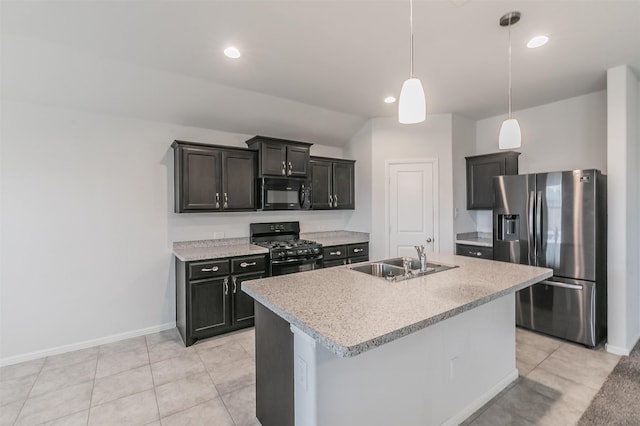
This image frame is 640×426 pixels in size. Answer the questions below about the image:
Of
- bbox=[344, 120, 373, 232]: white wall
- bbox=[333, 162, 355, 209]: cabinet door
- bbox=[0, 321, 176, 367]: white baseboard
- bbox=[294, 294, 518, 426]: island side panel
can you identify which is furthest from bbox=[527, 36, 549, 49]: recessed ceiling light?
bbox=[0, 321, 176, 367]: white baseboard

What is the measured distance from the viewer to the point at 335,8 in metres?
2.08

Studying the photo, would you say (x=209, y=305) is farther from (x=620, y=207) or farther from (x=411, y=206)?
(x=620, y=207)

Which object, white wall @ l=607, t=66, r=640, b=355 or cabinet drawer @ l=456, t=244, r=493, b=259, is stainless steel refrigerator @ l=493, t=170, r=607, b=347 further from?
cabinet drawer @ l=456, t=244, r=493, b=259

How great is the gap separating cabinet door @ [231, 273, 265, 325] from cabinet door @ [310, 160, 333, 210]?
153 centimetres

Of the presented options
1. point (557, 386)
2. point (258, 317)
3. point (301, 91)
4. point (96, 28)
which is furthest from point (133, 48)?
point (557, 386)

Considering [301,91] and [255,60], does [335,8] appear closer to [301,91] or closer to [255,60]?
[255,60]

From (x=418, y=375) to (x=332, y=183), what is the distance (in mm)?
3286

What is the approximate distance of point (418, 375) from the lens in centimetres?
179

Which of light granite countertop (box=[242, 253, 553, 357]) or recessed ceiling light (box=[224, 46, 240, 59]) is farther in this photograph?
recessed ceiling light (box=[224, 46, 240, 59])

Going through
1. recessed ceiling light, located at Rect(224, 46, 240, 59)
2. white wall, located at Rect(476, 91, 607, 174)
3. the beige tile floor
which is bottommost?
the beige tile floor

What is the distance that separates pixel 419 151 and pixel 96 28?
3.90 meters

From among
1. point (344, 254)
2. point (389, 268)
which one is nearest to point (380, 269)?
point (389, 268)

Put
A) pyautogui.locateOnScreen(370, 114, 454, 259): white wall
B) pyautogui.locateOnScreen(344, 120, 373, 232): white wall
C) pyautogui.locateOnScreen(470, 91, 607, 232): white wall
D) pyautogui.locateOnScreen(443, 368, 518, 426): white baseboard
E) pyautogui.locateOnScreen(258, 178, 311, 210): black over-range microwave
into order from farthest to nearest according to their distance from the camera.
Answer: pyautogui.locateOnScreen(344, 120, 373, 232): white wall
pyautogui.locateOnScreen(370, 114, 454, 259): white wall
pyautogui.locateOnScreen(258, 178, 311, 210): black over-range microwave
pyautogui.locateOnScreen(470, 91, 607, 232): white wall
pyautogui.locateOnScreen(443, 368, 518, 426): white baseboard

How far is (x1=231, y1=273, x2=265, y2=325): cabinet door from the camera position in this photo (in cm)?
346
